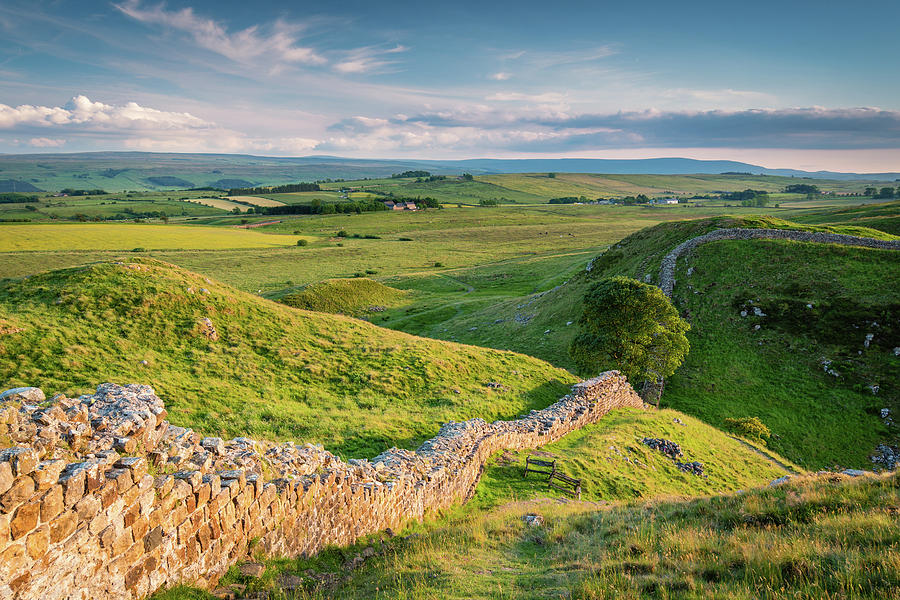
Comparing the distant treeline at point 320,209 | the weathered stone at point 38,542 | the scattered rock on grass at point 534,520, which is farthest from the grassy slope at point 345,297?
the distant treeline at point 320,209

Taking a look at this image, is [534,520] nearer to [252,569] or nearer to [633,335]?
[252,569]

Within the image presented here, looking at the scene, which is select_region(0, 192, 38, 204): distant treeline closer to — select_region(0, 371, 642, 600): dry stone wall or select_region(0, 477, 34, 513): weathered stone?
select_region(0, 371, 642, 600): dry stone wall

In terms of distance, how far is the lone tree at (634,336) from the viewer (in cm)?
3091

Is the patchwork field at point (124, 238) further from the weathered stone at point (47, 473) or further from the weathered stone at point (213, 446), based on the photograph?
the weathered stone at point (47, 473)

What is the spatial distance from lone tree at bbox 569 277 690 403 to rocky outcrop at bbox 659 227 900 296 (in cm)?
1233

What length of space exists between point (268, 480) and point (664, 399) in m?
30.4

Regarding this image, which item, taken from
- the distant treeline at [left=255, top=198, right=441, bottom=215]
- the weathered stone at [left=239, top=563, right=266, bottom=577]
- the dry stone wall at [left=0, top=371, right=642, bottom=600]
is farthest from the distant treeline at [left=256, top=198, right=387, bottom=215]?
the weathered stone at [left=239, top=563, right=266, bottom=577]

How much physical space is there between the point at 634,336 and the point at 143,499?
29.5 meters

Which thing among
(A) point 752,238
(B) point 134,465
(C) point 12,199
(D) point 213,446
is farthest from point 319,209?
(B) point 134,465

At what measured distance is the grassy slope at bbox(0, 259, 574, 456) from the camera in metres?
17.7

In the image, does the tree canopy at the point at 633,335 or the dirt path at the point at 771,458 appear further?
the tree canopy at the point at 633,335

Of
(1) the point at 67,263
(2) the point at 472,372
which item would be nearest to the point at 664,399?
(2) the point at 472,372

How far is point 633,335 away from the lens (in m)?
31.2

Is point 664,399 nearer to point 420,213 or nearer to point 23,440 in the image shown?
point 23,440
